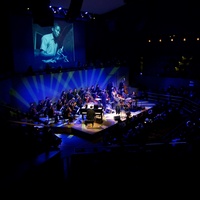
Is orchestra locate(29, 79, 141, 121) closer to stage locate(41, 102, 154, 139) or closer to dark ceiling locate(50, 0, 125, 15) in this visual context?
stage locate(41, 102, 154, 139)

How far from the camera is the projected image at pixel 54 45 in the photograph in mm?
13833

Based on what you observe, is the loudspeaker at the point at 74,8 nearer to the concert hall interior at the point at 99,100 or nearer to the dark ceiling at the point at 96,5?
the concert hall interior at the point at 99,100

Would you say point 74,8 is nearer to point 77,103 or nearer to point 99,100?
point 77,103

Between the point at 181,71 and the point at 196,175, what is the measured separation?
1289 centimetres

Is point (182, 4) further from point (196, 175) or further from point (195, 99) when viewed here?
point (196, 175)

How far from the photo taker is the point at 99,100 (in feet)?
41.7

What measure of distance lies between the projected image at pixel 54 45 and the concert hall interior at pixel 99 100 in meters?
0.07

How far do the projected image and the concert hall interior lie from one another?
0.23 feet

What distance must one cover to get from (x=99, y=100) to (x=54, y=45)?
5361 mm

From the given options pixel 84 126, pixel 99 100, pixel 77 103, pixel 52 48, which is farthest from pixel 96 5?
pixel 84 126

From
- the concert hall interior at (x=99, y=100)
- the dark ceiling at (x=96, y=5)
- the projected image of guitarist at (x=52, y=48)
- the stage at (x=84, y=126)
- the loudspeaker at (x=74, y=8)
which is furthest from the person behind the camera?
the projected image of guitarist at (x=52, y=48)

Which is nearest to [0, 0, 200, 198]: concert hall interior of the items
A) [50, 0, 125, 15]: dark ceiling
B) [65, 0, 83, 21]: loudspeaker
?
[65, 0, 83, 21]: loudspeaker

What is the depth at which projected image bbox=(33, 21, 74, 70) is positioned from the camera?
13833 mm

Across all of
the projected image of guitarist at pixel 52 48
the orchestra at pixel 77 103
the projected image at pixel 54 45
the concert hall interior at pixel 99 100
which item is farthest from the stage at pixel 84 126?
the projected image of guitarist at pixel 52 48
